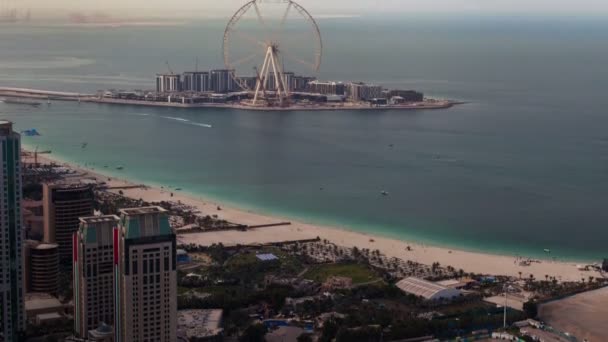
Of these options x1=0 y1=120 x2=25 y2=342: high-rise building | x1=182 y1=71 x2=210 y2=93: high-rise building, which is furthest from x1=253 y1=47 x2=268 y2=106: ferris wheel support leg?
x1=0 y1=120 x2=25 y2=342: high-rise building

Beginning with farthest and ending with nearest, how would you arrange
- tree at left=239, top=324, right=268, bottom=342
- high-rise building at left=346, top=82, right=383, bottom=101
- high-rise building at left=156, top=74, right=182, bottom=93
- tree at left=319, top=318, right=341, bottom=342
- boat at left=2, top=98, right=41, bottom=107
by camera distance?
high-rise building at left=156, top=74, right=182, bottom=93
high-rise building at left=346, top=82, right=383, bottom=101
boat at left=2, top=98, right=41, bottom=107
tree at left=319, top=318, right=341, bottom=342
tree at left=239, top=324, right=268, bottom=342

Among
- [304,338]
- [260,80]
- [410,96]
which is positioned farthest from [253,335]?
[410,96]

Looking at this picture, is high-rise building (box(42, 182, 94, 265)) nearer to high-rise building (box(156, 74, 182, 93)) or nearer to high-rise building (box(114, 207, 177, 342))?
high-rise building (box(114, 207, 177, 342))

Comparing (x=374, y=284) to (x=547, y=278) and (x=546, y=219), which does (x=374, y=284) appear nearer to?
(x=547, y=278)

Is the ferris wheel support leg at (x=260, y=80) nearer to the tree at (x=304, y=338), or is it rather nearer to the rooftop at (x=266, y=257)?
the rooftop at (x=266, y=257)

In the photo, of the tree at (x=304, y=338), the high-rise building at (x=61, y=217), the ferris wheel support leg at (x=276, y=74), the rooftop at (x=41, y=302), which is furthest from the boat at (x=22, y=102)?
the tree at (x=304, y=338)

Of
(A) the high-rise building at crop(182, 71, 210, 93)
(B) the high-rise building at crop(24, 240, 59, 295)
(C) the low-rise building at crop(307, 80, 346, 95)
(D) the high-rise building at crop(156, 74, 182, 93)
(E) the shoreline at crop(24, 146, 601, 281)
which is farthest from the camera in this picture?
(A) the high-rise building at crop(182, 71, 210, 93)
